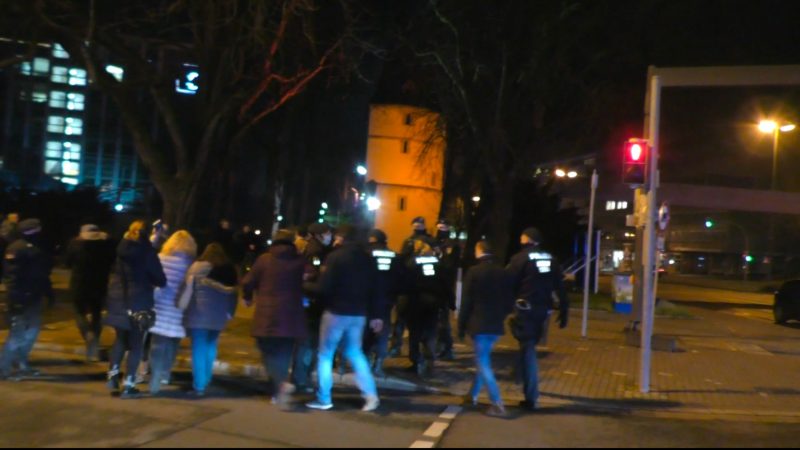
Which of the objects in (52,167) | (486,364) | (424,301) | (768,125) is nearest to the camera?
(486,364)

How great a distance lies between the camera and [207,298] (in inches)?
371

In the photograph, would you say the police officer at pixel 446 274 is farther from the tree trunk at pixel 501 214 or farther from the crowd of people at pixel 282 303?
the tree trunk at pixel 501 214

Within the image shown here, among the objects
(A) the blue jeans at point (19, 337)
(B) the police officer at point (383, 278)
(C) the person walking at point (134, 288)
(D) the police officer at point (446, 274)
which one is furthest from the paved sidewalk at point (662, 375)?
(A) the blue jeans at point (19, 337)

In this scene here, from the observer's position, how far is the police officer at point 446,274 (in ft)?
38.8

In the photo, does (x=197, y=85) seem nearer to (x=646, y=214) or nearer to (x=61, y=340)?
(x=61, y=340)

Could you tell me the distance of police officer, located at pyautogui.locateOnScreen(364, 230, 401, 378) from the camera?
1011 cm

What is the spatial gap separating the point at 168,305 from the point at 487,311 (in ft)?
10.7

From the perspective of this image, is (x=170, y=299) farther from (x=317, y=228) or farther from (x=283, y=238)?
(x=317, y=228)

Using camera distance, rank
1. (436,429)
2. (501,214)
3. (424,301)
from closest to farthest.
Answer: (436,429) < (424,301) < (501,214)

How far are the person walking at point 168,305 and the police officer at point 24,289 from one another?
4.88ft

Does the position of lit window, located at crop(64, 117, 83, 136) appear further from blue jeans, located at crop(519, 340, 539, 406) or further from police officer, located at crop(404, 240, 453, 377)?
blue jeans, located at crop(519, 340, 539, 406)

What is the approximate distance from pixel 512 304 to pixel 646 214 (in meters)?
3.00

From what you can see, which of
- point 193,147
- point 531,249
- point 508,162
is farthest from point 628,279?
point 531,249

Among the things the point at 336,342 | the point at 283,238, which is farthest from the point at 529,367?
the point at 283,238
